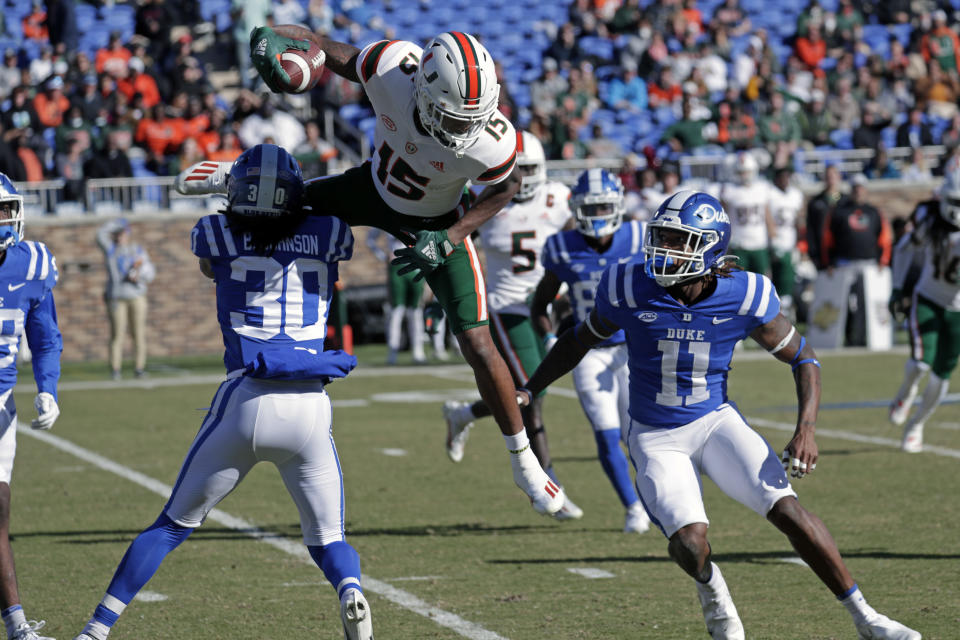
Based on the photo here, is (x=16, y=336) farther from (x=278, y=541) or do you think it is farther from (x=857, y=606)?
(x=857, y=606)

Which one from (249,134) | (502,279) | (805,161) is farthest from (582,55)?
(502,279)

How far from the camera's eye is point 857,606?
4.89 meters

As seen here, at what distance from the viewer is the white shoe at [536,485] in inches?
224

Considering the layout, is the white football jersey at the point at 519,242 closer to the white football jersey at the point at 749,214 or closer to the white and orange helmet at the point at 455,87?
the white and orange helmet at the point at 455,87

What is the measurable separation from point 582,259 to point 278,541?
7.40 feet

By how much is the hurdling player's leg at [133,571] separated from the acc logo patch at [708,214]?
2.17 meters

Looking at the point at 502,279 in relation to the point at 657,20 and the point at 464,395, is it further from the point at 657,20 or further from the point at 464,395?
the point at 657,20

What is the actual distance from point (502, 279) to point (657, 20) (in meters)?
15.4

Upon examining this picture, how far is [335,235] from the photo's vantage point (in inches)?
196

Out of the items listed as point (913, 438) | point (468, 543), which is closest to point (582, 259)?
point (468, 543)

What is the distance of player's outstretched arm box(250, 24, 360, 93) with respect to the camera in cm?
540

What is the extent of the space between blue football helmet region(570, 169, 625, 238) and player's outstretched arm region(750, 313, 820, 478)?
2.53 m

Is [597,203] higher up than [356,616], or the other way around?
[597,203]

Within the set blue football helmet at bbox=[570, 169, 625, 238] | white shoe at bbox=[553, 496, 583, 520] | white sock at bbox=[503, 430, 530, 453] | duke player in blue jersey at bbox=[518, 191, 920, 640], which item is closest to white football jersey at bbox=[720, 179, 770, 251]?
blue football helmet at bbox=[570, 169, 625, 238]
